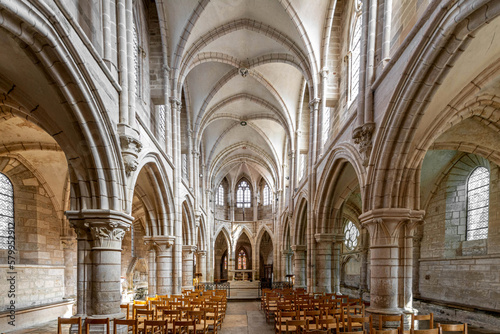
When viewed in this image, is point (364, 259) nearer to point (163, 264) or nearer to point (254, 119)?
point (163, 264)

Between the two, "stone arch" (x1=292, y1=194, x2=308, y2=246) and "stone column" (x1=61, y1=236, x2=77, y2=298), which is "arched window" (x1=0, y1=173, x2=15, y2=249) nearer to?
"stone column" (x1=61, y1=236, x2=77, y2=298)

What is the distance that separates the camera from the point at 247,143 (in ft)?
98.9

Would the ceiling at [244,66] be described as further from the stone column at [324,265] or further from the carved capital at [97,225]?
the carved capital at [97,225]

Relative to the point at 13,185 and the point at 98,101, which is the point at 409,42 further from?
the point at 13,185

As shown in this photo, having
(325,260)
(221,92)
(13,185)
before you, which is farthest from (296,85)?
(13,185)

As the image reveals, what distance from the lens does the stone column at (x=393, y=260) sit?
7.72 metres

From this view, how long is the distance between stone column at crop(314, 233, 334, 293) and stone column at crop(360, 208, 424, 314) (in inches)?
231

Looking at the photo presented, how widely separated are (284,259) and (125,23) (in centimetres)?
2331

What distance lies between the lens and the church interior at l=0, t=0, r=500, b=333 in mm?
6633

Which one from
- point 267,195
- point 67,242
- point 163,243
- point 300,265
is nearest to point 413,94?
point 163,243

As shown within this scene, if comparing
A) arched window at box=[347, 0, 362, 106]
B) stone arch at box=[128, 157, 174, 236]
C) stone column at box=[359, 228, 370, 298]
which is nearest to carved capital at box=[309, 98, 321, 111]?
arched window at box=[347, 0, 362, 106]

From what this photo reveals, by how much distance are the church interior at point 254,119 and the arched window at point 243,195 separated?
1487cm

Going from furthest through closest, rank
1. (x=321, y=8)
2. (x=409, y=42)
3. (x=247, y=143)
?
1. (x=247, y=143)
2. (x=321, y=8)
3. (x=409, y=42)

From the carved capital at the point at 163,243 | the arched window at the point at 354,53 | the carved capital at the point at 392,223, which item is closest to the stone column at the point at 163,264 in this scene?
the carved capital at the point at 163,243
